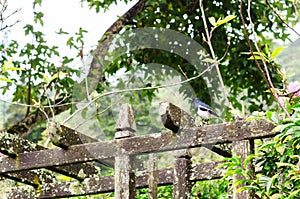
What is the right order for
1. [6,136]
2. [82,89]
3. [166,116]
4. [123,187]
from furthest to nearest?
[82,89], [6,136], [123,187], [166,116]

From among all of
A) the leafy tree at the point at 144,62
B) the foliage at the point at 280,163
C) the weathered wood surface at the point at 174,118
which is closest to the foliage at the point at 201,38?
the leafy tree at the point at 144,62

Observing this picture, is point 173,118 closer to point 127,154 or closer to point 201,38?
point 127,154

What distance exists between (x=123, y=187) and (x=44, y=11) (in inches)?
114

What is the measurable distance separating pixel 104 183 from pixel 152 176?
0.31 metres

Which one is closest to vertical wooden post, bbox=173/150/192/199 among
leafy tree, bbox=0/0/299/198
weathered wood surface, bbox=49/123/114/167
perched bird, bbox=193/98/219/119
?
perched bird, bbox=193/98/219/119

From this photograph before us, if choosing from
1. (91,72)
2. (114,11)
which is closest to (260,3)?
(114,11)

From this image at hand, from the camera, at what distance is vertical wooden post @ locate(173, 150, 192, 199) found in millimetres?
2246

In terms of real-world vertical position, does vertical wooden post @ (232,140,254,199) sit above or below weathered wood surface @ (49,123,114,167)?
below

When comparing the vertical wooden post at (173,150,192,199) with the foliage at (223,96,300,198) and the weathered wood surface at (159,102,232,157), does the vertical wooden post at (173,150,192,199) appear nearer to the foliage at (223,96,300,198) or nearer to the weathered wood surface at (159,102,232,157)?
the weathered wood surface at (159,102,232,157)

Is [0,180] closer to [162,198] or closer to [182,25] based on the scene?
[162,198]

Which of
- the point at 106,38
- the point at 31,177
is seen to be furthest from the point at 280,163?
the point at 106,38

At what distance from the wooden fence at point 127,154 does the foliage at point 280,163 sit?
0.13m

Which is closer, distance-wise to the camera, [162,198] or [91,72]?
[162,198]

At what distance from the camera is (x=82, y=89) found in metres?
4.48
